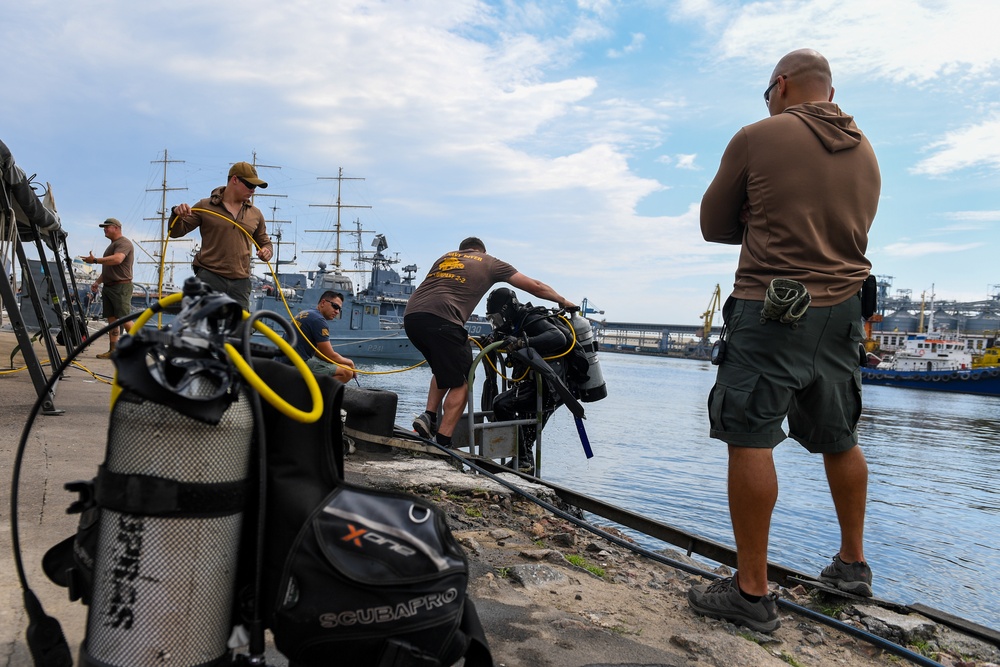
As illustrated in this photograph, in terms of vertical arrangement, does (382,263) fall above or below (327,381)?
above

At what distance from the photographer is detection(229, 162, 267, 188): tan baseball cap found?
17.2ft

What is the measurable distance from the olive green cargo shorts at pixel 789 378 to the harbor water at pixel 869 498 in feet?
8.27

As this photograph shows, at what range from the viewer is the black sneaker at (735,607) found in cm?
254

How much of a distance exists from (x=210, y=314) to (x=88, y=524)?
21.5 inches

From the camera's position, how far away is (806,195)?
8.54ft

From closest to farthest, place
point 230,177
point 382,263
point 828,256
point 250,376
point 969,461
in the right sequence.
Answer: point 250,376 < point 828,256 < point 230,177 < point 969,461 < point 382,263

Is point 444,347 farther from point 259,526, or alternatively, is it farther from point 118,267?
point 118,267

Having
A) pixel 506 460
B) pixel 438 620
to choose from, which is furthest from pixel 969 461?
pixel 438 620

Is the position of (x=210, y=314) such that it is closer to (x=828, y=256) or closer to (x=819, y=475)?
(x=828, y=256)

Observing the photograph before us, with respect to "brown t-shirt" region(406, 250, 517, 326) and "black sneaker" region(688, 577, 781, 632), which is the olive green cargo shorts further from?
"brown t-shirt" region(406, 250, 517, 326)

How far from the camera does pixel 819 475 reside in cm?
1000

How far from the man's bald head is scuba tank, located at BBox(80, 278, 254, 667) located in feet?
8.29

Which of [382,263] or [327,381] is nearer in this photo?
[327,381]

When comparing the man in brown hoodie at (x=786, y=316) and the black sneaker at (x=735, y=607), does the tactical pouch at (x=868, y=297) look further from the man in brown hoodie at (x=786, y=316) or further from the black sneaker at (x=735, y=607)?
the black sneaker at (x=735, y=607)
